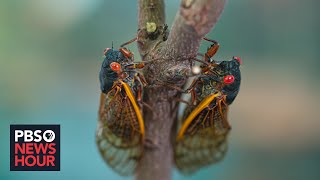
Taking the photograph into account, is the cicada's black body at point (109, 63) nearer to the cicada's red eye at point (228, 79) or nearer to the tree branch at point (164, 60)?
the tree branch at point (164, 60)

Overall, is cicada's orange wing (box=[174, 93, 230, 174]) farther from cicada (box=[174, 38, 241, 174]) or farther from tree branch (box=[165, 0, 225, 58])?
tree branch (box=[165, 0, 225, 58])

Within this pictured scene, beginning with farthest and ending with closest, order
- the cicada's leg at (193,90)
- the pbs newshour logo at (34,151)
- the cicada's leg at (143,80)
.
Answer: the pbs newshour logo at (34,151)
the cicada's leg at (193,90)
the cicada's leg at (143,80)

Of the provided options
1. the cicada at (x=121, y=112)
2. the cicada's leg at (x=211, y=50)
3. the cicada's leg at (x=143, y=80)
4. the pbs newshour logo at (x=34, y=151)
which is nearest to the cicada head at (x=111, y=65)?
the cicada at (x=121, y=112)

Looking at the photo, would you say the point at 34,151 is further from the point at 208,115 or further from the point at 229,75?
the point at 229,75

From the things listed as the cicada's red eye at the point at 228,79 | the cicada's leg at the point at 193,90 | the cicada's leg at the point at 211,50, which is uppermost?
the cicada's leg at the point at 211,50

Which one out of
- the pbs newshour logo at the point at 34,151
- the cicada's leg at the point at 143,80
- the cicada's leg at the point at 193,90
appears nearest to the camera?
the cicada's leg at the point at 143,80

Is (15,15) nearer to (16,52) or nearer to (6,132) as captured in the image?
(16,52)

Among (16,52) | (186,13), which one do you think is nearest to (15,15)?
(16,52)
